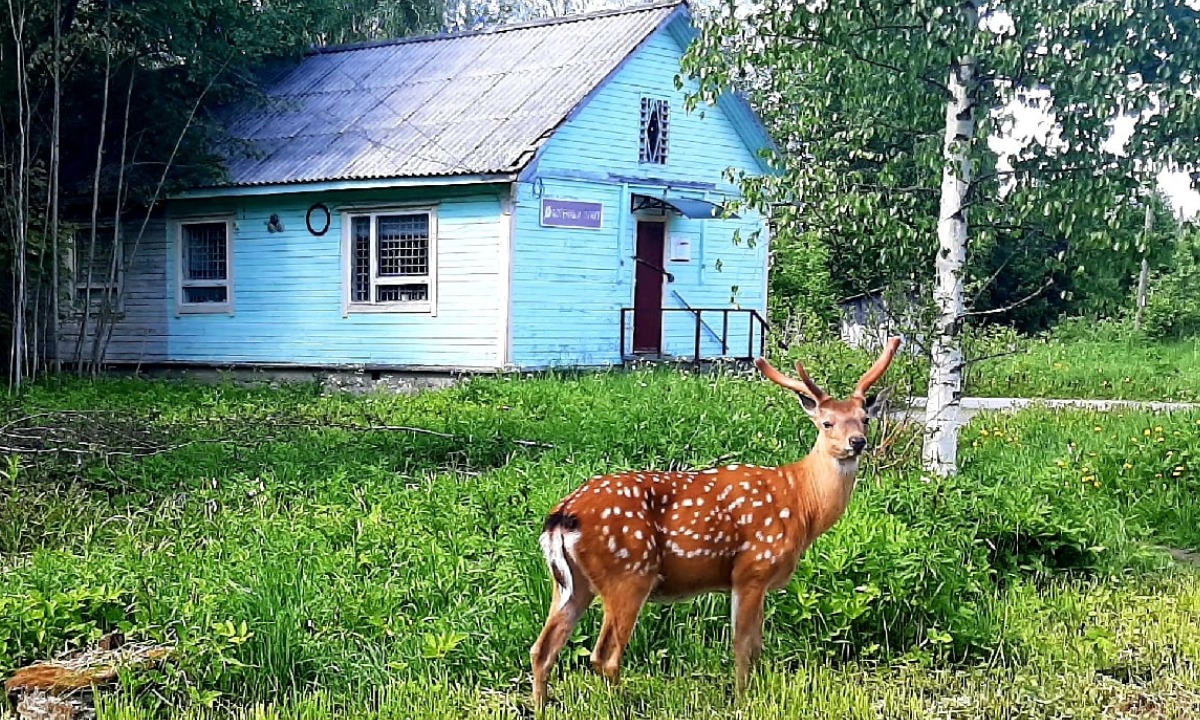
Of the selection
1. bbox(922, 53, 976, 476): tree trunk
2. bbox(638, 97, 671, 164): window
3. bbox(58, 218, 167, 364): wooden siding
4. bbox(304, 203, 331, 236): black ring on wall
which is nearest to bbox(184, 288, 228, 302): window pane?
bbox(58, 218, 167, 364): wooden siding

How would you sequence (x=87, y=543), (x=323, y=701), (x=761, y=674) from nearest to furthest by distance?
(x=323, y=701) → (x=761, y=674) → (x=87, y=543)

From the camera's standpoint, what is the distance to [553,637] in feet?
16.0

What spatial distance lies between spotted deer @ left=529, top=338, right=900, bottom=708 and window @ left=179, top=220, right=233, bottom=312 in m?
15.5

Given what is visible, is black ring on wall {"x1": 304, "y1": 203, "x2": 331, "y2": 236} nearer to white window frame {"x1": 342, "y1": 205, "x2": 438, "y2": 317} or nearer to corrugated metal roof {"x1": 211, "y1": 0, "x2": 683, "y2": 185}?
white window frame {"x1": 342, "y1": 205, "x2": 438, "y2": 317}

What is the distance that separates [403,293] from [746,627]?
13.3 meters

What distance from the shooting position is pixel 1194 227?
8234 millimetres

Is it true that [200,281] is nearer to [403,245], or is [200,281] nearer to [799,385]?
[403,245]

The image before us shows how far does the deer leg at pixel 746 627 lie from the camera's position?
502 cm

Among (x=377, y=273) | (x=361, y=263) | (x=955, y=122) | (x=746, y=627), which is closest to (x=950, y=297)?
(x=955, y=122)

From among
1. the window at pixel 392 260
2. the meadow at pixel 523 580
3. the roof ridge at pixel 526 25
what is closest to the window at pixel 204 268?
the window at pixel 392 260

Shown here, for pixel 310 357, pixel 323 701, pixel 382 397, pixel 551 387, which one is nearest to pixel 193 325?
pixel 310 357

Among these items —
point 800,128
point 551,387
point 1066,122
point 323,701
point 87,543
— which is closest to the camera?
point 323,701

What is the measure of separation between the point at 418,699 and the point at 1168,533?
5.74m

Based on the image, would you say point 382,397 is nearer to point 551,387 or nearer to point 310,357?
point 551,387
